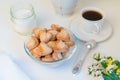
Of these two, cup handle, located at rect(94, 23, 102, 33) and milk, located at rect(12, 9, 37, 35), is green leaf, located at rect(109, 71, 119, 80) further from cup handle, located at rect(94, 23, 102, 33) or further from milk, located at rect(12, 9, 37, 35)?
milk, located at rect(12, 9, 37, 35)

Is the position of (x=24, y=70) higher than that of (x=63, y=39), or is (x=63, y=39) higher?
(x=63, y=39)

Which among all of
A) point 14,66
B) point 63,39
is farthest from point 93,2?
point 14,66

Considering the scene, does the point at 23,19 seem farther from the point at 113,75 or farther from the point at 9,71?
the point at 113,75

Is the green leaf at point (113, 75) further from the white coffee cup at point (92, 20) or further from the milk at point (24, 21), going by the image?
the milk at point (24, 21)

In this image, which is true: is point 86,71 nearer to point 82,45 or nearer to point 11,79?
point 82,45

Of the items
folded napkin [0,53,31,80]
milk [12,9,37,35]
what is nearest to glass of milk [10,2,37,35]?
milk [12,9,37,35]

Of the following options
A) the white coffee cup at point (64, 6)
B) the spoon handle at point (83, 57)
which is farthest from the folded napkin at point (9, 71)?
the white coffee cup at point (64, 6)

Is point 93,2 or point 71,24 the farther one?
point 93,2
